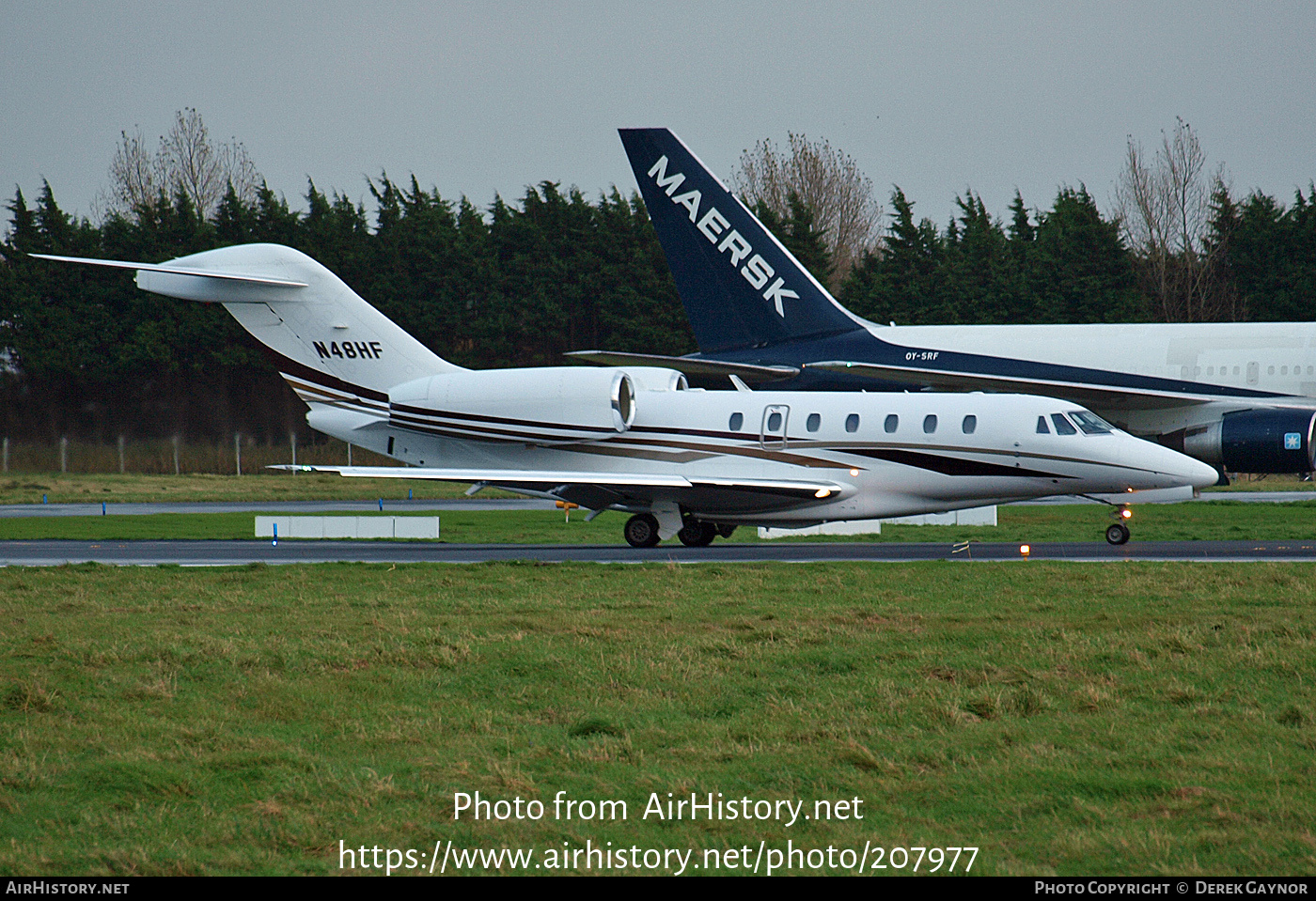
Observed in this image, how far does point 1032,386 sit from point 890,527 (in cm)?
496

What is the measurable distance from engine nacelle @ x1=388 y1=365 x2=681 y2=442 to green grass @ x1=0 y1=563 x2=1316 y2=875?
9.25 meters

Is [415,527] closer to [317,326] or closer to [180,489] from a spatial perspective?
[317,326]

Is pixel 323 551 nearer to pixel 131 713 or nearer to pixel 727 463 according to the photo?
pixel 727 463

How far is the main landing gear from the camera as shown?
2605 cm

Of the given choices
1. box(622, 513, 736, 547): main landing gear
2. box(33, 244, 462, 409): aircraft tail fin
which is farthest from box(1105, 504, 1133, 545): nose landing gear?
box(33, 244, 462, 409): aircraft tail fin

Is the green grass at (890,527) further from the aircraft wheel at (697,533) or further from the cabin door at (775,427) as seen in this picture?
the cabin door at (775,427)

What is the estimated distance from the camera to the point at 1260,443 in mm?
28312

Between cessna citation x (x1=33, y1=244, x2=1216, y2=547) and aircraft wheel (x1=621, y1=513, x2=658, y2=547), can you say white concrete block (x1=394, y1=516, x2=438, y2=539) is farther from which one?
aircraft wheel (x1=621, y1=513, x2=658, y2=547)

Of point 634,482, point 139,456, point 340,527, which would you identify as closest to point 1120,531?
point 634,482

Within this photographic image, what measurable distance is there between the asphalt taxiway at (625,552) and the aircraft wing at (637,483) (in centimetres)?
110

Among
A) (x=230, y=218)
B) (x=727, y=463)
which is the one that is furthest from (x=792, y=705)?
(x=230, y=218)

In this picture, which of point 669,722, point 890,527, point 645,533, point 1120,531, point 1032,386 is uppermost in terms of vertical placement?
point 1032,386

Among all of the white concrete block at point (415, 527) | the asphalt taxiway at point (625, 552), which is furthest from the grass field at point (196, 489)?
the asphalt taxiway at point (625, 552)
